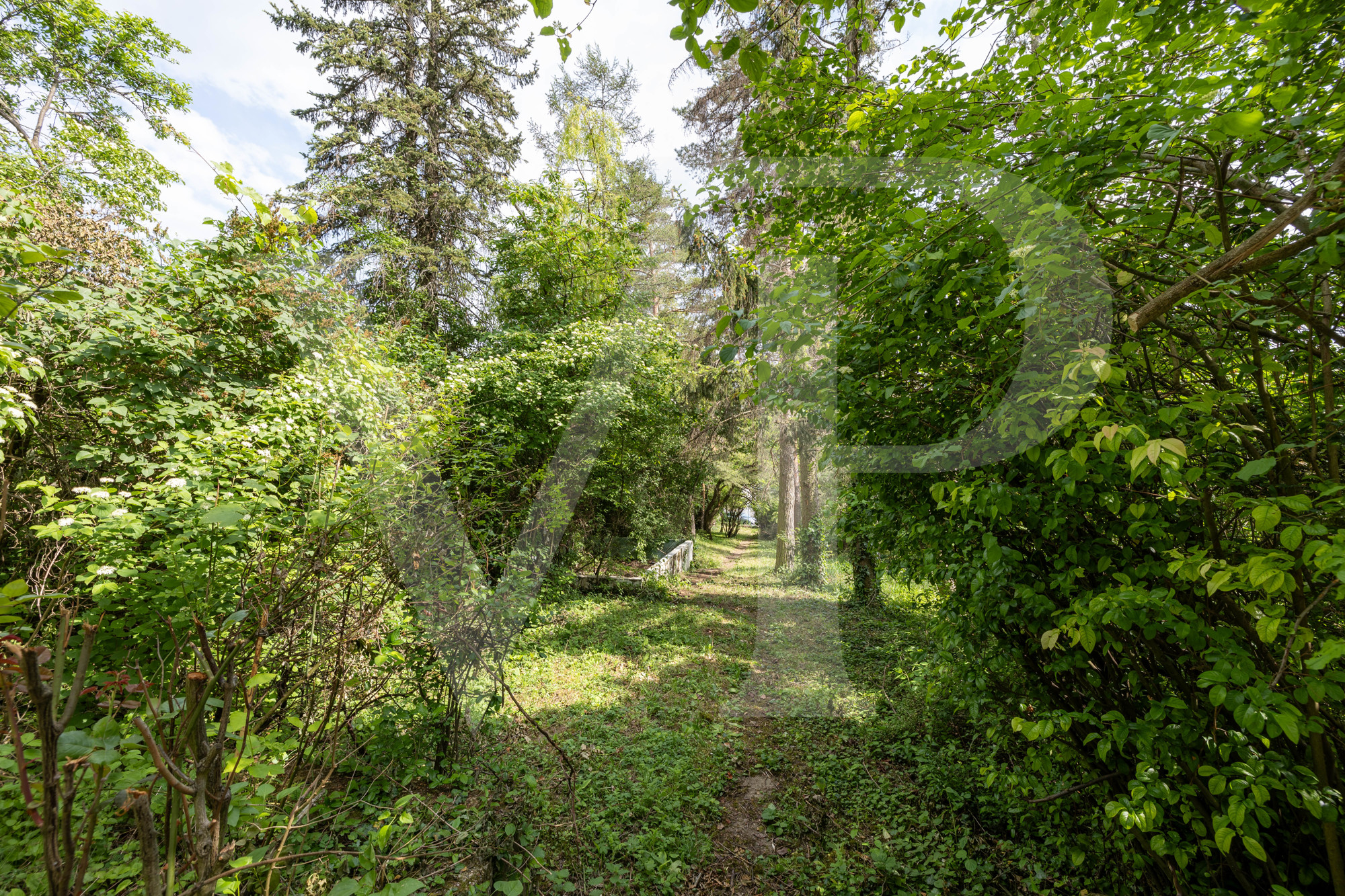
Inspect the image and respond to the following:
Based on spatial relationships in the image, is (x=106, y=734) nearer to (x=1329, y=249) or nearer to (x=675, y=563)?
(x=1329, y=249)

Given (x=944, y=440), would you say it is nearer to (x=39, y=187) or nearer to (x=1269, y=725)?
(x=1269, y=725)

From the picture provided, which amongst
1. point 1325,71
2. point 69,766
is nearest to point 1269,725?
point 1325,71

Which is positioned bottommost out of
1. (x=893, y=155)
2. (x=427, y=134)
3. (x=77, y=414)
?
(x=77, y=414)

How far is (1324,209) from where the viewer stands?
1471 millimetres

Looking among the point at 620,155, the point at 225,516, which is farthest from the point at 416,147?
the point at 225,516

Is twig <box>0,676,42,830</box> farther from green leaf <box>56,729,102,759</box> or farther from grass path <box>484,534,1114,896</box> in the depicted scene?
grass path <box>484,534,1114,896</box>

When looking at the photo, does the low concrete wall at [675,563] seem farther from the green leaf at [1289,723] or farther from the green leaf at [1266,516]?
the green leaf at [1266,516]

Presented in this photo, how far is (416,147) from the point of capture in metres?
11.8

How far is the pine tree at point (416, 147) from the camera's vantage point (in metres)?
11.0

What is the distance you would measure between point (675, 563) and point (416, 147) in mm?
12014

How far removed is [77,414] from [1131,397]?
242 inches

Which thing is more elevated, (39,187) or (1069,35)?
(39,187)

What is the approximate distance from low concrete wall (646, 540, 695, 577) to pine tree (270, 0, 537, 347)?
7.17m

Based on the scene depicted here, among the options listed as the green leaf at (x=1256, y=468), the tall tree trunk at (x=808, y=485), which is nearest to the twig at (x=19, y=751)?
the green leaf at (x=1256, y=468)
